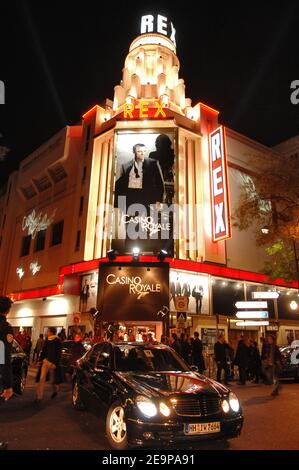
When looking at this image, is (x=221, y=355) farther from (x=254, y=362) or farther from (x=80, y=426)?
(x=80, y=426)

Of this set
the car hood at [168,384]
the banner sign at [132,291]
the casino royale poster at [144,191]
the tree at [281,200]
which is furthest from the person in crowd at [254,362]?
the car hood at [168,384]

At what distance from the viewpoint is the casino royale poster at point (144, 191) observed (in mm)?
21406

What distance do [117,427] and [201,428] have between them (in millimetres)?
1313

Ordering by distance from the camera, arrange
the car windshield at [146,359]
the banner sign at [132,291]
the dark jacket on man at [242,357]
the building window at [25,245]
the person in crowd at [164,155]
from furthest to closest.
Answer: the building window at [25,245] < the person in crowd at [164,155] < the banner sign at [132,291] < the dark jacket on man at [242,357] < the car windshield at [146,359]

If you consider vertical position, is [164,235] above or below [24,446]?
above

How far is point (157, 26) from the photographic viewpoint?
3144 cm

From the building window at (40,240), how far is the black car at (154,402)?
24.9 metres

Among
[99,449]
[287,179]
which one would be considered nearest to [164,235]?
[287,179]

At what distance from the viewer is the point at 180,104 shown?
27094mm

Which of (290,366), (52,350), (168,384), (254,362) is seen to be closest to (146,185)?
(254,362)

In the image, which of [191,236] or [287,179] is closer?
[287,179]

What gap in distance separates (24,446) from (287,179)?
676 inches

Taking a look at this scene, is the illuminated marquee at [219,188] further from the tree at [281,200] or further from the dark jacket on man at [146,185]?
the dark jacket on man at [146,185]
